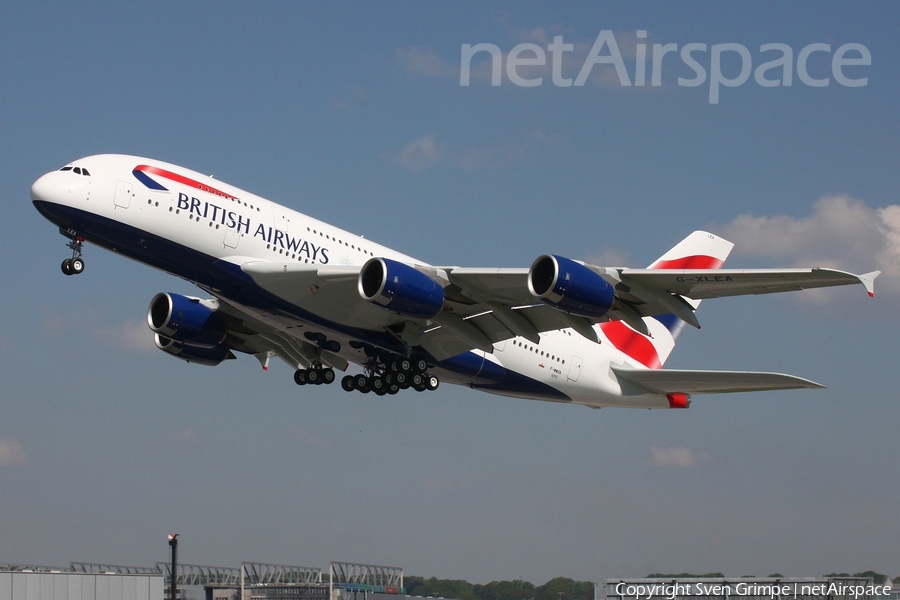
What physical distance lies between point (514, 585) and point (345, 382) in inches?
1062

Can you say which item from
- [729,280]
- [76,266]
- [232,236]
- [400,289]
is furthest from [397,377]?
[729,280]

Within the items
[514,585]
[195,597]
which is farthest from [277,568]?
[514,585]

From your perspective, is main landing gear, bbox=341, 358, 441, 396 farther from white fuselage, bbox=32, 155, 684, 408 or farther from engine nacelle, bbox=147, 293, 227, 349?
engine nacelle, bbox=147, 293, 227, 349

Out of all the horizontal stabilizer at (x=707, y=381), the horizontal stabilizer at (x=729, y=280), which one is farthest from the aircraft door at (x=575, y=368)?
the horizontal stabilizer at (x=729, y=280)

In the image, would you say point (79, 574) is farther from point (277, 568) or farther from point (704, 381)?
point (704, 381)

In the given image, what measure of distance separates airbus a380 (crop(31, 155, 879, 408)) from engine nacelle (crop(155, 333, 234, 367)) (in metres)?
0.07

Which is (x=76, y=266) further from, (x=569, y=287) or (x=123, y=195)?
(x=569, y=287)

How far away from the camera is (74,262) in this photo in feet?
97.3

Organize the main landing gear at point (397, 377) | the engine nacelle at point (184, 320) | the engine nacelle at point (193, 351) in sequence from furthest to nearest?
the engine nacelle at point (193, 351) < the engine nacelle at point (184, 320) < the main landing gear at point (397, 377)

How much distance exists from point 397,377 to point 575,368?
6.77m

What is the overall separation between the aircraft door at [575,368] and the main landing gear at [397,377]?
506cm

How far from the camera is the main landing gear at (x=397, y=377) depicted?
33469mm

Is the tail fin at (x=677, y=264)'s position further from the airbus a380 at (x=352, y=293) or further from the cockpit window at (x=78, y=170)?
the cockpit window at (x=78, y=170)

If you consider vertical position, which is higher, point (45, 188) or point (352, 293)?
point (45, 188)
